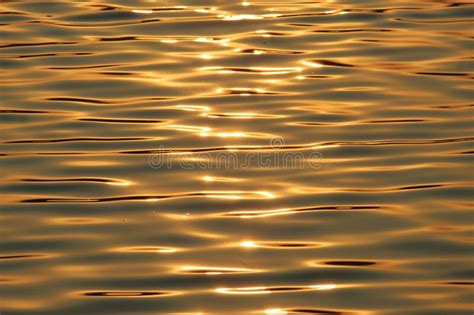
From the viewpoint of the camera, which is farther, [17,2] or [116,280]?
[17,2]

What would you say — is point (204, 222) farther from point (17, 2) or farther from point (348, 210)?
point (17, 2)

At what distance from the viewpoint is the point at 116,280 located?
13.4 feet

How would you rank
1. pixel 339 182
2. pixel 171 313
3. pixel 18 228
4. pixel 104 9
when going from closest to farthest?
pixel 171 313 → pixel 18 228 → pixel 339 182 → pixel 104 9

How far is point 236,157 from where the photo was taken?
5.16 m

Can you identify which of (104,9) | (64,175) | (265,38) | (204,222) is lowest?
(204,222)

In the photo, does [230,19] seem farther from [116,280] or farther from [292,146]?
[116,280]

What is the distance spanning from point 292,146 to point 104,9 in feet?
8.06

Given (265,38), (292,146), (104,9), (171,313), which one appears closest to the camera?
(171,313)

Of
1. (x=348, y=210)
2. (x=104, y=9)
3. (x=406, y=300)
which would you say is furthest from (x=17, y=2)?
(x=406, y=300)

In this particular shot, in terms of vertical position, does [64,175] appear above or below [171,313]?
above

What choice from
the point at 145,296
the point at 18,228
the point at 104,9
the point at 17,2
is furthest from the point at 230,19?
the point at 145,296

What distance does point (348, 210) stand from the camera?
4.62 metres

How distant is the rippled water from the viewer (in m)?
4.08

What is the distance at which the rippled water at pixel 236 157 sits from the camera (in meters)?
4.08
